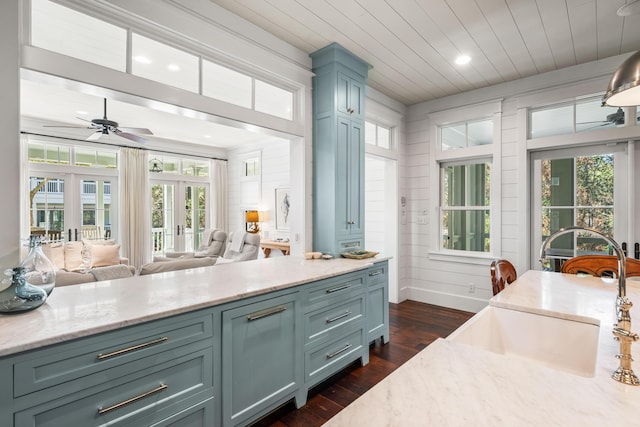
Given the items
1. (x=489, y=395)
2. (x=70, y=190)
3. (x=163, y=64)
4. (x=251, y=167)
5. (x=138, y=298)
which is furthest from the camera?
(x=251, y=167)

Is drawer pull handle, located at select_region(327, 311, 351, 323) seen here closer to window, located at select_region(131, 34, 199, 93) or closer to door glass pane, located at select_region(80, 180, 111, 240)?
window, located at select_region(131, 34, 199, 93)

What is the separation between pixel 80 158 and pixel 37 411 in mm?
5965

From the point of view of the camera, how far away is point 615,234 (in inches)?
133

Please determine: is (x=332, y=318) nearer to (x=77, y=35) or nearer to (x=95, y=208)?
(x=77, y=35)

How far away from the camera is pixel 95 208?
601 cm

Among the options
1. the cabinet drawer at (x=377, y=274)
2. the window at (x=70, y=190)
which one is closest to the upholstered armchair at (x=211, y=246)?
the window at (x=70, y=190)

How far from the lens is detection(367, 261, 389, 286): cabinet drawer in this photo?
300cm

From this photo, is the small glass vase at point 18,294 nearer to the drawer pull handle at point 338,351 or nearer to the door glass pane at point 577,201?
the drawer pull handle at point 338,351

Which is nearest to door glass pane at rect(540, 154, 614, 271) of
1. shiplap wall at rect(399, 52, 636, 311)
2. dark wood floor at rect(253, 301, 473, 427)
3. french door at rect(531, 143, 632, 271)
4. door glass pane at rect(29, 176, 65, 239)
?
french door at rect(531, 143, 632, 271)

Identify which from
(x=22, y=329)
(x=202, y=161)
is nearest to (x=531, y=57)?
(x=22, y=329)

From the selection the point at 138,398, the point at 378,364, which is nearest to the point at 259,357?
the point at 138,398

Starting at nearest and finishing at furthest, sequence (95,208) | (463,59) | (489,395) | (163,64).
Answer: (489,395), (163,64), (463,59), (95,208)

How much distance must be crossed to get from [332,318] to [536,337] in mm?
1344

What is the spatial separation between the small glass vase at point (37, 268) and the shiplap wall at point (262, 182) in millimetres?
4612
